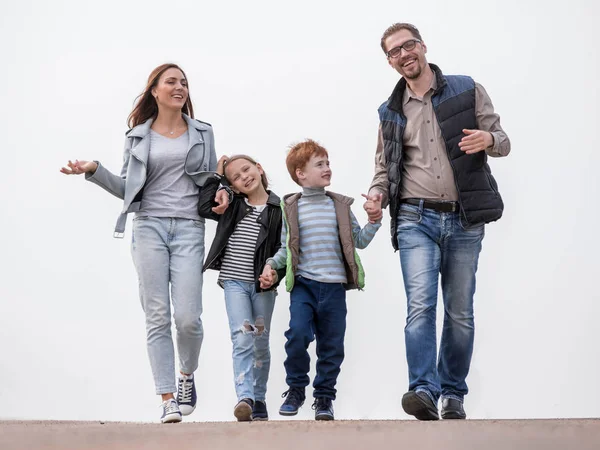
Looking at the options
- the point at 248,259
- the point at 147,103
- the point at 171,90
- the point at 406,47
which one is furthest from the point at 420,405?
the point at 147,103

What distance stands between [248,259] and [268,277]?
0.26m

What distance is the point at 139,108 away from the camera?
6016mm

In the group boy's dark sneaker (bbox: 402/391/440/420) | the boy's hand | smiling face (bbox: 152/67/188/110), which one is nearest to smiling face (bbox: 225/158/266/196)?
smiling face (bbox: 152/67/188/110)

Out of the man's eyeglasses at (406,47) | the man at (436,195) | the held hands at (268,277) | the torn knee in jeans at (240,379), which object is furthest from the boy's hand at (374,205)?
the torn knee in jeans at (240,379)

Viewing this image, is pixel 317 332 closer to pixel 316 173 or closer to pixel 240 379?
pixel 240 379

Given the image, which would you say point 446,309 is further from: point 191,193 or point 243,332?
point 191,193

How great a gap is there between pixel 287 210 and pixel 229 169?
0.52 meters

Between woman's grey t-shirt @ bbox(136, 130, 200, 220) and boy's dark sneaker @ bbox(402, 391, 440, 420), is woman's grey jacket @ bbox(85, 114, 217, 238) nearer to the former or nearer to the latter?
woman's grey t-shirt @ bbox(136, 130, 200, 220)

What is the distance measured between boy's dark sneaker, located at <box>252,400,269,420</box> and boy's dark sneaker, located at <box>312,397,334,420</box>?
492 mm

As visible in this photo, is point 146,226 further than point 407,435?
Yes

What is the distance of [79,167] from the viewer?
5512mm

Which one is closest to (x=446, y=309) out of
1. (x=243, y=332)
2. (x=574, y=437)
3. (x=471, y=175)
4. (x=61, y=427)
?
(x=471, y=175)

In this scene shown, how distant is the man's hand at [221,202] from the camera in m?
5.68

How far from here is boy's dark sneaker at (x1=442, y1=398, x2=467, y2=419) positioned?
5.32 meters
